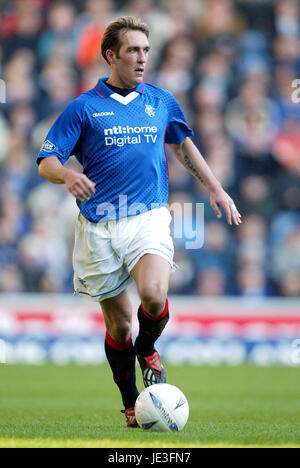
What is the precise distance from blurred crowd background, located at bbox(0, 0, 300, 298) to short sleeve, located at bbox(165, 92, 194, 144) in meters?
6.06

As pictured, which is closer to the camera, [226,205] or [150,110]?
[226,205]

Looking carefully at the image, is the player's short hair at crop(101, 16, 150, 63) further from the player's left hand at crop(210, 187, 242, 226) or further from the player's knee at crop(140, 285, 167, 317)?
the player's knee at crop(140, 285, 167, 317)

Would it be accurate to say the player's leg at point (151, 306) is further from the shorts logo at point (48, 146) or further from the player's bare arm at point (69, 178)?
the shorts logo at point (48, 146)

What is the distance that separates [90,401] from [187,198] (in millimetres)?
5206

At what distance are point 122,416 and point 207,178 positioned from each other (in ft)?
5.78

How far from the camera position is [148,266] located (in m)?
5.46

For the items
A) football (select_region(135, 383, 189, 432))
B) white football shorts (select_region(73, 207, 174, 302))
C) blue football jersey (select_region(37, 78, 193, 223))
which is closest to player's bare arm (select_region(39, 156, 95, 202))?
blue football jersey (select_region(37, 78, 193, 223))

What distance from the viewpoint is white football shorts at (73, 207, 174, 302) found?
221 inches

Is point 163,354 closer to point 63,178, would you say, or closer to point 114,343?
point 114,343

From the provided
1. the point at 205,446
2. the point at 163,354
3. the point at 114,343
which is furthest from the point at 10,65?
the point at 205,446

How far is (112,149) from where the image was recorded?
18.9 ft

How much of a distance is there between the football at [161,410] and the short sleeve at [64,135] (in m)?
1.50

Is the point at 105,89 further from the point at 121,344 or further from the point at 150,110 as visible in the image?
the point at 121,344

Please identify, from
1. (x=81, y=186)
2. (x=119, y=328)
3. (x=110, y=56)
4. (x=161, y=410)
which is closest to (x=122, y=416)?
(x=119, y=328)
